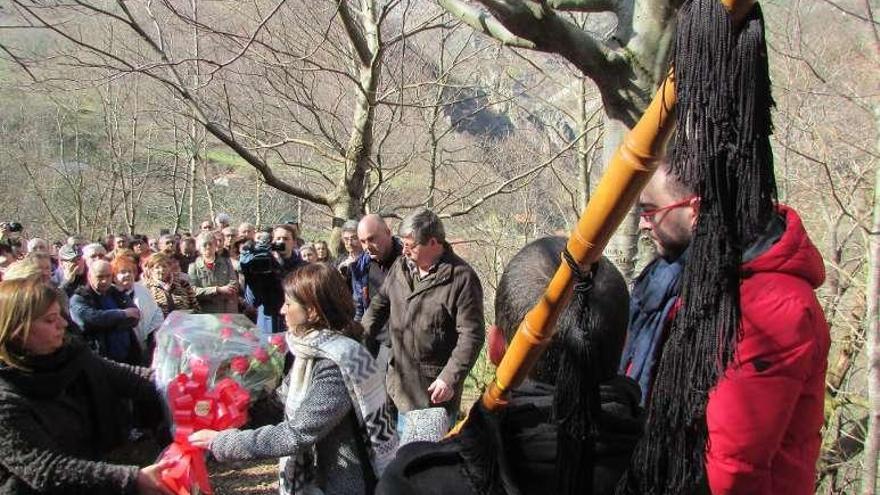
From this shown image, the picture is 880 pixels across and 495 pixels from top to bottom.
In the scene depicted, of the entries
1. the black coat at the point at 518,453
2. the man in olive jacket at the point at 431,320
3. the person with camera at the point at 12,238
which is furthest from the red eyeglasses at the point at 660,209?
the person with camera at the point at 12,238

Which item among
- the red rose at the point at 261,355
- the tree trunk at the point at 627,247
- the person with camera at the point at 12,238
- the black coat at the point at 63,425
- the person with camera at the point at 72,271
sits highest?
the tree trunk at the point at 627,247

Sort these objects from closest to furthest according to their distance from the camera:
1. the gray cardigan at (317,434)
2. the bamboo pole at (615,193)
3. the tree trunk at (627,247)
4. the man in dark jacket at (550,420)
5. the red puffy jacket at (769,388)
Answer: the bamboo pole at (615,193), the man in dark jacket at (550,420), the red puffy jacket at (769,388), the gray cardigan at (317,434), the tree trunk at (627,247)

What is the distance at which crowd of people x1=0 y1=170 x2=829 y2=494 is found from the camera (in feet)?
3.77

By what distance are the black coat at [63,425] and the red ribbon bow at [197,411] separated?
0.57 ft

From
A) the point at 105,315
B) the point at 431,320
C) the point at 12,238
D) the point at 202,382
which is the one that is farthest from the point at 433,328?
the point at 12,238

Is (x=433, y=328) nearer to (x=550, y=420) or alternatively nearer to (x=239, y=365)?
(x=239, y=365)

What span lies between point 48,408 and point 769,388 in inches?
84.2

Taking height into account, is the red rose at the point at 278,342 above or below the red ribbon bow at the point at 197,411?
above

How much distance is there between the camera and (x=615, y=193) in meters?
0.82

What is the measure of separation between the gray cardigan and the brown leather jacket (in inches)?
48.2

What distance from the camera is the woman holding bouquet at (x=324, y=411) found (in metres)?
2.12

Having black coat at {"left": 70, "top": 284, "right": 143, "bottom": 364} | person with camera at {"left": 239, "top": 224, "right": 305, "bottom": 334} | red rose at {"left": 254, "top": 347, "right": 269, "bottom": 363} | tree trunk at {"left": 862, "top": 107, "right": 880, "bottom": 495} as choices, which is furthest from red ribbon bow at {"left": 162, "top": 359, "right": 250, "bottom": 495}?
person with camera at {"left": 239, "top": 224, "right": 305, "bottom": 334}

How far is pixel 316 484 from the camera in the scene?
2.28m

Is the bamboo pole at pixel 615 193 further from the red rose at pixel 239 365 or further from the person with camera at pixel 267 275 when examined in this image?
the person with camera at pixel 267 275
